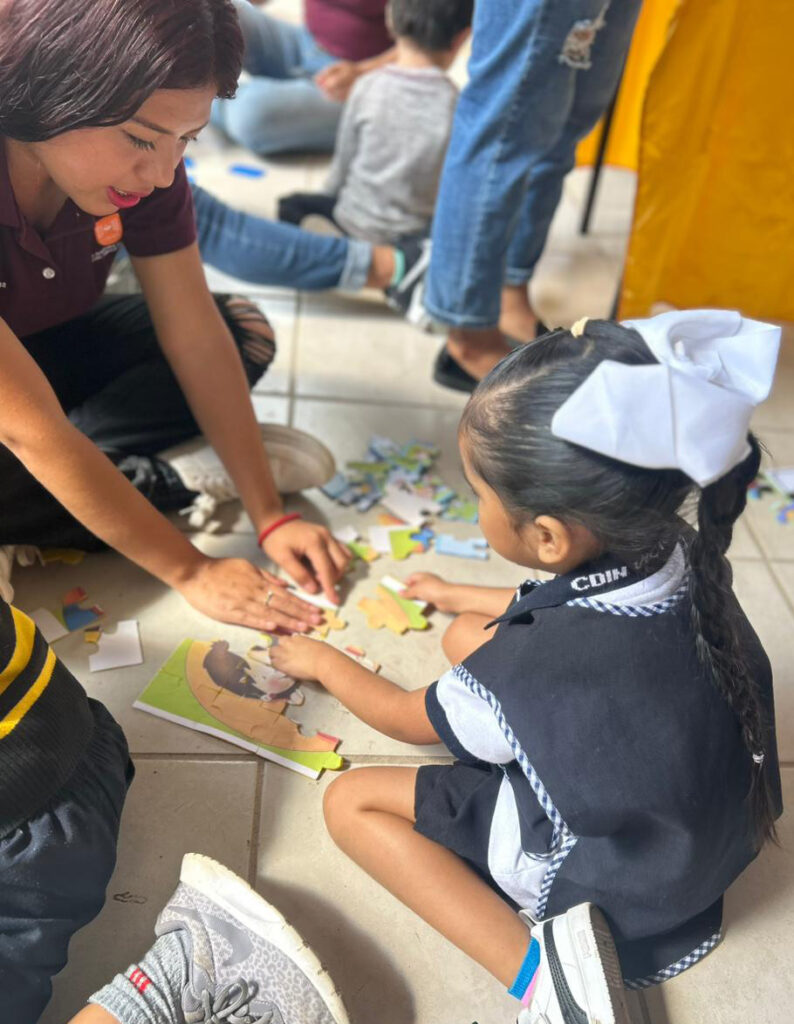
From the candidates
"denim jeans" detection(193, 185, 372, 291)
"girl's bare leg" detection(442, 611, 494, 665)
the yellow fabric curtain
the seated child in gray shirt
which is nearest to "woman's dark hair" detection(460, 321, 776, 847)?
"girl's bare leg" detection(442, 611, 494, 665)

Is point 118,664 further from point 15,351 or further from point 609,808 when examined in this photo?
point 609,808

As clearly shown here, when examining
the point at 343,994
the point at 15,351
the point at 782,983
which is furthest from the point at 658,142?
the point at 343,994

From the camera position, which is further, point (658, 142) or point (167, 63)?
point (658, 142)

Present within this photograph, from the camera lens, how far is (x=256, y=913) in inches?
39.0

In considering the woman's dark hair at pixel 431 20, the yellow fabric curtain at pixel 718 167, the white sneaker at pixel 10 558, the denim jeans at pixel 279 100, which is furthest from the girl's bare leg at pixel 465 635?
the denim jeans at pixel 279 100

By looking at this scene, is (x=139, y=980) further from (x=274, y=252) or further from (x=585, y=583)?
(x=274, y=252)

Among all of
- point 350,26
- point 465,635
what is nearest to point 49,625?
point 465,635

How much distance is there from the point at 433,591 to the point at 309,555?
201 millimetres

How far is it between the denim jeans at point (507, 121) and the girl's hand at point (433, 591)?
0.61 meters

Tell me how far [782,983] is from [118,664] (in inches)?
36.1

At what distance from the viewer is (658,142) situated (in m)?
1.89

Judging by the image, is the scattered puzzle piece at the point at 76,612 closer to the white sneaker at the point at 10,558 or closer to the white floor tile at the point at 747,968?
the white sneaker at the point at 10,558

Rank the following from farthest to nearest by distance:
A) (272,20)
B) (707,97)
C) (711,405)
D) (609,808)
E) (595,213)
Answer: (272,20), (595,213), (707,97), (609,808), (711,405)

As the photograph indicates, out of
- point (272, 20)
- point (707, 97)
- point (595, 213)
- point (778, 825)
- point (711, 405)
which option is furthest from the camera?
point (272, 20)
